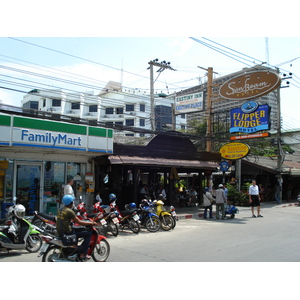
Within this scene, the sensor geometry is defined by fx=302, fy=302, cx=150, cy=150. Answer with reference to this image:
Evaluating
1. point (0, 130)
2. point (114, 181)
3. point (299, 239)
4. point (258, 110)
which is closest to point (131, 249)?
point (299, 239)

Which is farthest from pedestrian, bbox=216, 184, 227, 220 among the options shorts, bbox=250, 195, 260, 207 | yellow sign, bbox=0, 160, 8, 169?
yellow sign, bbox=0, 160, 8, 169

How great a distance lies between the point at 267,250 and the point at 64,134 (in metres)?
8.50

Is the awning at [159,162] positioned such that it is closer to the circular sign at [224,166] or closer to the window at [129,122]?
the circular sign at [224,166]

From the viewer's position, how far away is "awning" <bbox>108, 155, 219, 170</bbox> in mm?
13680

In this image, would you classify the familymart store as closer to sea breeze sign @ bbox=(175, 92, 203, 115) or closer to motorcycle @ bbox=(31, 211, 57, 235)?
motorcycle @ bbox=(31, 211, 57, 235)

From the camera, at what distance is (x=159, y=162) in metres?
15.1

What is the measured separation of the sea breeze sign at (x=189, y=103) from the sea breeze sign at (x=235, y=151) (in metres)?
5.77

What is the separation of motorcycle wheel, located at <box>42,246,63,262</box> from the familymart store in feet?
19.2

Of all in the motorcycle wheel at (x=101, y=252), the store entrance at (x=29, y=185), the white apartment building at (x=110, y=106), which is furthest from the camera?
the white apartment building at (x=110, y=106)

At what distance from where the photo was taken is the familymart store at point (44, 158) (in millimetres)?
11258

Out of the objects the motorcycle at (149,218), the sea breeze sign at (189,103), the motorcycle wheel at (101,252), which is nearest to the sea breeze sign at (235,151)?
the sea breeze sign at (189,103)

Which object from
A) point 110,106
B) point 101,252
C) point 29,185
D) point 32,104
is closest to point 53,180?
point 29,185

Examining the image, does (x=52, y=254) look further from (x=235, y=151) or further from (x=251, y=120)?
(x=251, y=120)

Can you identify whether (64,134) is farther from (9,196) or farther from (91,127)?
(9,196)
